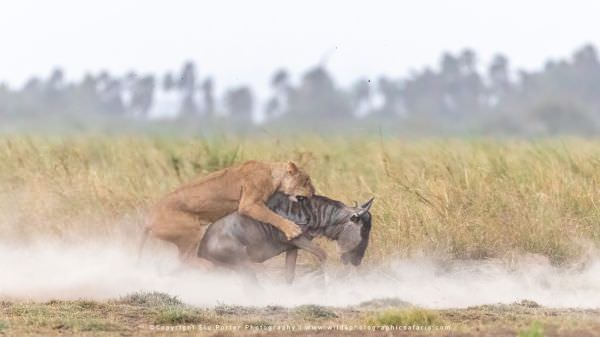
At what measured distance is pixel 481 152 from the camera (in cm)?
1359

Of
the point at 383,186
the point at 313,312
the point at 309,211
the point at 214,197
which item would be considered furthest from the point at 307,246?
the point at 383,186

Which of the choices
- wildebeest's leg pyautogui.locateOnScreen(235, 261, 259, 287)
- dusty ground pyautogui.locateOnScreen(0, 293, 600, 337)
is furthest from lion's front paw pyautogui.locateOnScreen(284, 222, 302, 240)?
dusty ground pyautogui.locateOnScreen(0, 293, 600, 337)

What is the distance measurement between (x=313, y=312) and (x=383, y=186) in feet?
11.7

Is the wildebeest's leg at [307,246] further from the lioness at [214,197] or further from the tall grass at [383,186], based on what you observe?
the tall grass at [383,186]

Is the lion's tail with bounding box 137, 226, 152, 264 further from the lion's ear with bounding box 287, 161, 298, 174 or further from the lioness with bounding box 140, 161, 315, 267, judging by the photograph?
the lion's ear with bounding box 287, 161, 298, 174

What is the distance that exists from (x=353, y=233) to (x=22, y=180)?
4.28m

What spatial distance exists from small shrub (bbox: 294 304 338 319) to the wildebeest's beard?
1.65 m

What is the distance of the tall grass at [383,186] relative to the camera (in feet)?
34.8

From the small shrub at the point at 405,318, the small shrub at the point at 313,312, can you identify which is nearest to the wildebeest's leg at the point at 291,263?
the small shrub at the point at 313,312

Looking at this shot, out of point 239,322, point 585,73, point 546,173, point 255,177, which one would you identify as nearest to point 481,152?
point 546,173

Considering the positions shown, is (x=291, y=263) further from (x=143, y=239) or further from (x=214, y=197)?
(x=143, y=239)

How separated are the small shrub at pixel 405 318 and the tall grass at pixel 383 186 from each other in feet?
9.47

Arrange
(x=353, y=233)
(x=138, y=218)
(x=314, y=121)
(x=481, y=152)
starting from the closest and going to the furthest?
(x=353, y=233)
(x=138, y=218)
(x=481, y=152)
(x=314, y=121)

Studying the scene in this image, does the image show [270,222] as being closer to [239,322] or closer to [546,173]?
[239,322]
